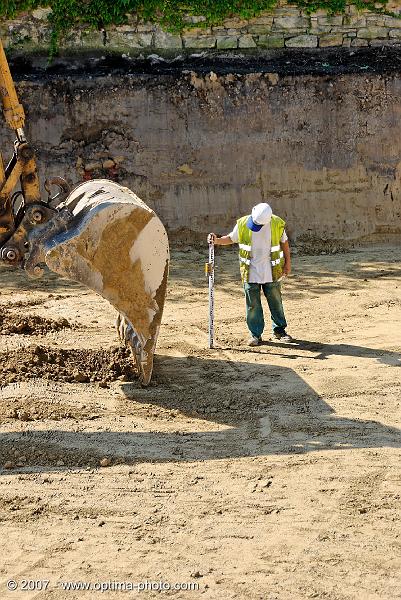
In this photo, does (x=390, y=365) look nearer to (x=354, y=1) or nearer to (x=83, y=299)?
(x=83, y=299)

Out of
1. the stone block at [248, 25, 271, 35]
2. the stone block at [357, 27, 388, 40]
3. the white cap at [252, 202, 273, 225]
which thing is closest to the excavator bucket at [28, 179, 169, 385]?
the white cap at [252, 202, 273, 225]

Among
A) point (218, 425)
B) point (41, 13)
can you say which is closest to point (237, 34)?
point (41, 13)

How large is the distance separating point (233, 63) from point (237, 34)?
20.5 inches

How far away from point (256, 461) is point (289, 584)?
1.72m

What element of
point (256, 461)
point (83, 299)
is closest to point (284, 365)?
point (256, 461)

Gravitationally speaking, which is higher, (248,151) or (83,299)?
(248,151)

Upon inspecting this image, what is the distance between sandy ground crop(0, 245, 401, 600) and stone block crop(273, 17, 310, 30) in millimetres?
5698

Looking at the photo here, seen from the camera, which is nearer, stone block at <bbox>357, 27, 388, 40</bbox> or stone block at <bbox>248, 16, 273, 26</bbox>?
stone block at <bbox>248, 16, 273, 26</bbox>

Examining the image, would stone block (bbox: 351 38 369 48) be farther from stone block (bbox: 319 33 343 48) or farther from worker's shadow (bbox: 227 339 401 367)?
worker's shadow (bbox: 227 339 401 367)

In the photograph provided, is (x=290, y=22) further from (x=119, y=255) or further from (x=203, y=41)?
(x=119, y=255)

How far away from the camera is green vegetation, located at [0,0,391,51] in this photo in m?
14.9

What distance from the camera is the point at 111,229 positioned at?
818 cm

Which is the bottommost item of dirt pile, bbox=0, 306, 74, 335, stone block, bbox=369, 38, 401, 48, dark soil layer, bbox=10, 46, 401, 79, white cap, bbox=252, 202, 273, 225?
dirt pile, bbox=0, 306, 74, 335

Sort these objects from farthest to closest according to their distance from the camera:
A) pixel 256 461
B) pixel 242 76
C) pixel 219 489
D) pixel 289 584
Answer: pixel 242 76 → pixel 256 461 → pixel 219 489 → pixel 289 584
